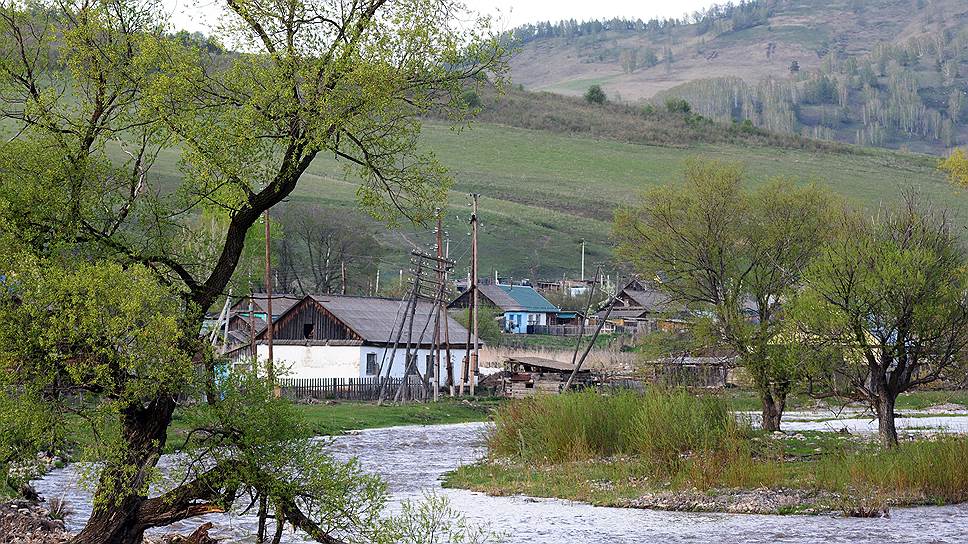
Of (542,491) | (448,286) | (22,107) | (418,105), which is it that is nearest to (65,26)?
(22,107)

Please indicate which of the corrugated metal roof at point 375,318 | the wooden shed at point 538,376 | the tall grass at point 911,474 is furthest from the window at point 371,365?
the tall grass at point 911,474

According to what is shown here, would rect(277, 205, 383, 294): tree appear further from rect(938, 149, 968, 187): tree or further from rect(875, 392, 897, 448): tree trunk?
rect(875, 392, 897, 448): tree trunk

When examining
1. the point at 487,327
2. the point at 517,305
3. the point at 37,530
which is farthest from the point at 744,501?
the point at 517,305

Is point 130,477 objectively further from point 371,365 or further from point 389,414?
point 371,365

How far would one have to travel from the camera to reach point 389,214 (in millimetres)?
14906

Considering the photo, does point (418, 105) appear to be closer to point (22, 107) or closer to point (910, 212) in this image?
point (22, 107)

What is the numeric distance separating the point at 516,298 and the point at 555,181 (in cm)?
5707

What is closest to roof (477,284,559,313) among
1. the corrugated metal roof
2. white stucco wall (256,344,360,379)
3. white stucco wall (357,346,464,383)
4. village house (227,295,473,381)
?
the corrugated metal roof

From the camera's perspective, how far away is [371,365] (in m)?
61.7

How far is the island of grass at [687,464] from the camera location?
2242 centimetres

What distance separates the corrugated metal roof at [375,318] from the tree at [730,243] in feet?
72.7

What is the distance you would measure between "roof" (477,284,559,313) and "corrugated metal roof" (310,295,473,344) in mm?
32990

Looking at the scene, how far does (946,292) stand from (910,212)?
2915 mm

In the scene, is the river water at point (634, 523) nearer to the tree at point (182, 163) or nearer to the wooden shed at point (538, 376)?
the tree at point (182, 163)
